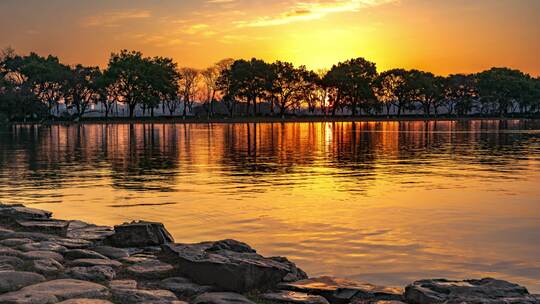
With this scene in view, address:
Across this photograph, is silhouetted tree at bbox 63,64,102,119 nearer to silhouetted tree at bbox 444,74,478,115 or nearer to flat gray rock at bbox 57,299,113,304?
silhouetted tree at bbox 444,74,478,115

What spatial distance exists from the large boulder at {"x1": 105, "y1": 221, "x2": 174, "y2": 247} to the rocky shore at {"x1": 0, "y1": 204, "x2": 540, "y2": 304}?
48 centimetres

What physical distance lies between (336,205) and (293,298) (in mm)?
10382

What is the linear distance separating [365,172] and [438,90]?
152 meters

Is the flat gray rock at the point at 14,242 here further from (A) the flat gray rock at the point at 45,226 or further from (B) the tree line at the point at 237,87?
(B) the tree line at the point at 237,87

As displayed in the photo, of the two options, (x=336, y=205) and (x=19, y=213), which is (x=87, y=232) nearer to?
(x=19, y=213)

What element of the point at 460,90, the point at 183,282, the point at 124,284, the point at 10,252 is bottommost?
the point at 183,282

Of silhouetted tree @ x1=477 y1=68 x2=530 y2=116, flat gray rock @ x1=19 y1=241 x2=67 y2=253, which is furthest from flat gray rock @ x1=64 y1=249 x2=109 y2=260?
silhouetted tree @ x1=477 y1=68 x2=530 y2=116

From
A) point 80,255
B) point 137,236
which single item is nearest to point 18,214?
point 137,236

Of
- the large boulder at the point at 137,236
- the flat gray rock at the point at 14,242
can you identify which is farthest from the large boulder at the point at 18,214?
the large boulder at the point at 137,236

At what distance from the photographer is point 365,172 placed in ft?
97.8

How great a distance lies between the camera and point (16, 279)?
9055 mm

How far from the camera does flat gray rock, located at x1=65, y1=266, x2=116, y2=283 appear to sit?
9805 millimetres

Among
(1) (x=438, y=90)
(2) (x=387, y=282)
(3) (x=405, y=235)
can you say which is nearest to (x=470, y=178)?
(3) (x=405, y=235)

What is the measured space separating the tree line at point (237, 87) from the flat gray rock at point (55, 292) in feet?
384
